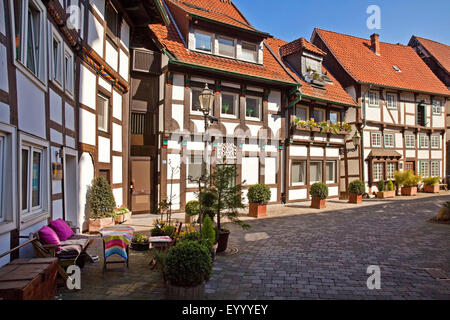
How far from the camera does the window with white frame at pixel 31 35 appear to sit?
4.80m

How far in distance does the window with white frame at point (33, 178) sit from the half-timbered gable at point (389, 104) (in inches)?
673

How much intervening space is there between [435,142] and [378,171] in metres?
6.67

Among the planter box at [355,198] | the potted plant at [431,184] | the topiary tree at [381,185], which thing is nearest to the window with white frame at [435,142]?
the potted plant at [431,184]

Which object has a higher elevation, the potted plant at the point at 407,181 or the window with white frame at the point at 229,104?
the window with white frame at the point at 229,104

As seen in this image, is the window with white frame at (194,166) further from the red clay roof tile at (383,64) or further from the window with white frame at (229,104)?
the red clay roof tile at (383,64)

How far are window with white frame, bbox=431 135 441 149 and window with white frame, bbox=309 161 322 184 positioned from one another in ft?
Result: 36.8

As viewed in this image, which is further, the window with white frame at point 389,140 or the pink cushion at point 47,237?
the window with white frame at point 389,140

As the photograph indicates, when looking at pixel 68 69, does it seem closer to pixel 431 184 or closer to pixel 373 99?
pixel 373 99

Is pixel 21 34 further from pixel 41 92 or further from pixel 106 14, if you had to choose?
pixel 106 14

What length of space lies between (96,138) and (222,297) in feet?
21.1

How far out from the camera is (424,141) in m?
21.3

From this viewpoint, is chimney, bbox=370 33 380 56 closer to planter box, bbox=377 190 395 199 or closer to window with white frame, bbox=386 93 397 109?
window with white frame, bbox=386 93 397 109

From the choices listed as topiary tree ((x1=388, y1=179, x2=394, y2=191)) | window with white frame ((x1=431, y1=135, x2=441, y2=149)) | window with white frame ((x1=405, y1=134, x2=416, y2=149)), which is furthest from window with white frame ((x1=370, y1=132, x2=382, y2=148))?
window with white frame ((x1=431, y1=135, x2=441, y2=149))

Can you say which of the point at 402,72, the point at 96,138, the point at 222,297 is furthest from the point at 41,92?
the point at 402,72
